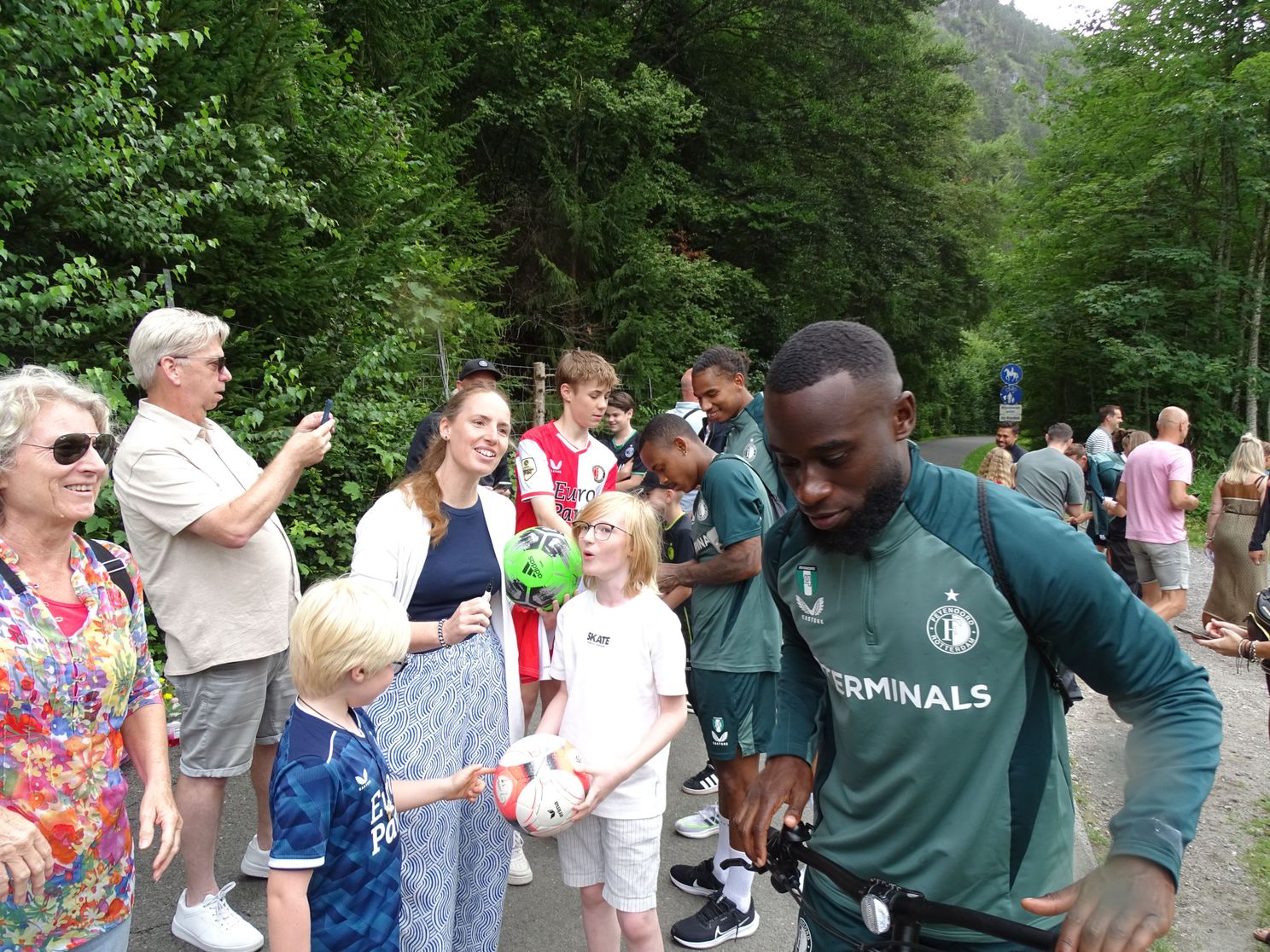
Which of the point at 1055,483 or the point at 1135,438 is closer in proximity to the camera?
the point at 1055,483

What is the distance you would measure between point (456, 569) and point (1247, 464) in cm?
798

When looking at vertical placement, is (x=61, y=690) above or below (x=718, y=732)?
above

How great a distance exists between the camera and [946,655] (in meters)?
1.65

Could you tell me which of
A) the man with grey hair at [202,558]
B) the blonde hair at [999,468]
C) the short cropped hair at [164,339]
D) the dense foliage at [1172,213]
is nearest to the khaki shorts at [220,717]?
the man with grey hair at [202,558]

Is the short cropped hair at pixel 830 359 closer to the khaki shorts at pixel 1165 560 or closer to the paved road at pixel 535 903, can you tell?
the paved road at pixel 535 903

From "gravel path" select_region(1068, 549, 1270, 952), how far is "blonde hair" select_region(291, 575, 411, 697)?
2194 mm

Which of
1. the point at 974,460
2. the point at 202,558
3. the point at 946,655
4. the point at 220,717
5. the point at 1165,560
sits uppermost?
the point at 946,655

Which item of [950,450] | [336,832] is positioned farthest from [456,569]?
[950,450]

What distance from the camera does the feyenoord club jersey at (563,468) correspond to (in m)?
4.65

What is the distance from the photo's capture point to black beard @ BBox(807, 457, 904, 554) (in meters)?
1.69

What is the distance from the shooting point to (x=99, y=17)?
4.73 meters

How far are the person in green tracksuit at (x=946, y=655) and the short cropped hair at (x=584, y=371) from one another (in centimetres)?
318

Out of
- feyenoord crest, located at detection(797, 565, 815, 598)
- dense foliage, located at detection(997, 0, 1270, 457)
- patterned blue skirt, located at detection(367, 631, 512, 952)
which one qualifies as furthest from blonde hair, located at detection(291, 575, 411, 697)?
dense foliage, located at detection(997, 0, 1270, 457)

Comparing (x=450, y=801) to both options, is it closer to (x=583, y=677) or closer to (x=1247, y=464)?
(x=583, y=677)
